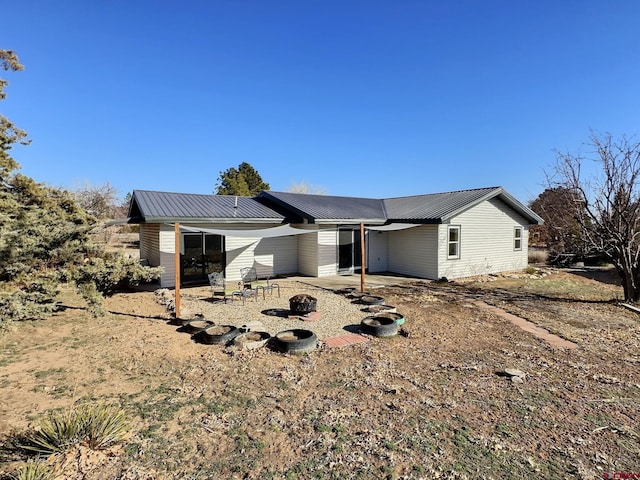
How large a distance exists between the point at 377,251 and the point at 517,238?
23.3 feet

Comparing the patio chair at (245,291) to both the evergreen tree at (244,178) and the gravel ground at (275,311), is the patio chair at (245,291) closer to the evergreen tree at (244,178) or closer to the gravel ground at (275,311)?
the gravel ground at (275,311)

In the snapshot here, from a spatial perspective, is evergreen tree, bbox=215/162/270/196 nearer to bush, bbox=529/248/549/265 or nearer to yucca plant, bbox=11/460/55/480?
bush, bbox=529/248/549/265

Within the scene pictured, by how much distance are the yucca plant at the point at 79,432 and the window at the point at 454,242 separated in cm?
1309

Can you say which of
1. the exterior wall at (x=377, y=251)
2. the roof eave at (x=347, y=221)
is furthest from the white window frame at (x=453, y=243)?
the exterior wall at (x=377, y=251)

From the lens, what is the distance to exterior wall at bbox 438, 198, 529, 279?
1415 cm

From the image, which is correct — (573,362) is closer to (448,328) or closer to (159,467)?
(448,328)

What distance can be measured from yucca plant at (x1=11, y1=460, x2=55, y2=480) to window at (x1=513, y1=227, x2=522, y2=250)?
1815cm

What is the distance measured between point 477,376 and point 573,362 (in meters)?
1.85

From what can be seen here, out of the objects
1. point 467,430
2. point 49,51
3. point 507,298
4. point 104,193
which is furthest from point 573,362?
point 104,193

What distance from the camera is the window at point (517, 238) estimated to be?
1661cm

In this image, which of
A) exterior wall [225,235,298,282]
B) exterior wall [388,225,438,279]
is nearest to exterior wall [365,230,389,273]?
exterior wall [388,225,438,279]

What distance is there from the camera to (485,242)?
50.6ft

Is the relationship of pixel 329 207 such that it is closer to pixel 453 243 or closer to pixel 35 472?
pixel 453 243

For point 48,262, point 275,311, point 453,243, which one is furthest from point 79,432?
point 453,243
